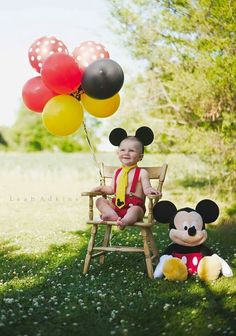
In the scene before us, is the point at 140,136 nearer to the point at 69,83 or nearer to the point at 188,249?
the point at 69,83

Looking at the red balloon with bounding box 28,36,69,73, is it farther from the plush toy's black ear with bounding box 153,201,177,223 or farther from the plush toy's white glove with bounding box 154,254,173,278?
the plush toy's white glove with bounding box 154,254,173,278

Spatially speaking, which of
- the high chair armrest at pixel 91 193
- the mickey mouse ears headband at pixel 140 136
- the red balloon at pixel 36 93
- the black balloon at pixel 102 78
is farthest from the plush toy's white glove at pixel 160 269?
the red balloon at pixel 36 93

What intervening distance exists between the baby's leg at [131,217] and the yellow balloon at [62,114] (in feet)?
3.44

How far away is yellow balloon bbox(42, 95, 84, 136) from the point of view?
5.02 metres

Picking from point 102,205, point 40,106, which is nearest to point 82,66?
point 40,106

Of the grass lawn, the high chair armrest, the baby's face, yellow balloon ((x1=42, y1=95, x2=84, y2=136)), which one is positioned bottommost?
the grass lawn

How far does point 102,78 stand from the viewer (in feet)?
15.2

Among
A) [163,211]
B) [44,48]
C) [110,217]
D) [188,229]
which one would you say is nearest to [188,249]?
[188,229]

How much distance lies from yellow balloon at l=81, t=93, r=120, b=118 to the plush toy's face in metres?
1.32

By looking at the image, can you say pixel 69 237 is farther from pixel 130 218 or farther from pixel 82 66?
pixel 82 66

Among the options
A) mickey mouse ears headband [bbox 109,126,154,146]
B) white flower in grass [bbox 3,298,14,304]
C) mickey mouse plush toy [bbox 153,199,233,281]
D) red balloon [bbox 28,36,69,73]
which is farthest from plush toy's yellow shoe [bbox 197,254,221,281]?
red balloon [bbox 28,36,69,73]

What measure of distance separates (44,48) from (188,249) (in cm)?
255

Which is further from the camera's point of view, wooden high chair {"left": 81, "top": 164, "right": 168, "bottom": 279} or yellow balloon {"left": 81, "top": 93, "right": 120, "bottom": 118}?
yellow balloon {"left": 81, "top": 93, "right": 120, "bottom": 118}

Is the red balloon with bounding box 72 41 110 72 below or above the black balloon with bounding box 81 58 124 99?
above
